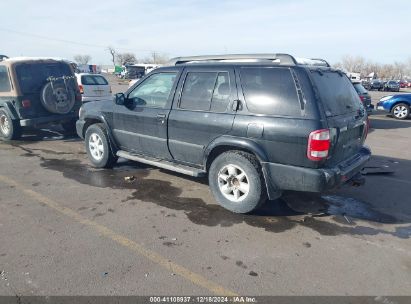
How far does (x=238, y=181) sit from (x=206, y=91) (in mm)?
1279

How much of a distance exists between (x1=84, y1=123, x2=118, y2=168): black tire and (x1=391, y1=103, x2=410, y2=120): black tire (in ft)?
41.5

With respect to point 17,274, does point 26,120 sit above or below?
above

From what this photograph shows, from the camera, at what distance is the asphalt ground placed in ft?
9.83

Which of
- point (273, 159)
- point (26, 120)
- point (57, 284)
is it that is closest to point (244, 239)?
point (273, 159)

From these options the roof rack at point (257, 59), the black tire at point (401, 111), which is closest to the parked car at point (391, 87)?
the black tire at point (401, 111)

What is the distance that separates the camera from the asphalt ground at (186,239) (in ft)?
9.83

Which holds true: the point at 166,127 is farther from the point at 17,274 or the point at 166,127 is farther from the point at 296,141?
the point at 17,274

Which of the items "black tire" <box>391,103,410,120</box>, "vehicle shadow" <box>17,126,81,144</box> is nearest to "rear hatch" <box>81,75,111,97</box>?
"vehicle shadow" <box>17,126,81,144</box>

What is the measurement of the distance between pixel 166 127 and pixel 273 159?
1742 mm

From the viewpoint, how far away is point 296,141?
3787 mm

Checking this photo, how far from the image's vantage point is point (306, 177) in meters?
3.82

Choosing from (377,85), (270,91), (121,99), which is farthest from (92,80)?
(377,85)

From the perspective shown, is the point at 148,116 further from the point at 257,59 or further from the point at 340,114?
the point at 340,114

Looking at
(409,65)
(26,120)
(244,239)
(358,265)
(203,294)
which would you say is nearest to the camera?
(203,294)
